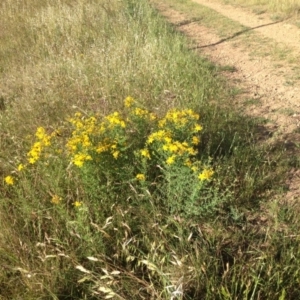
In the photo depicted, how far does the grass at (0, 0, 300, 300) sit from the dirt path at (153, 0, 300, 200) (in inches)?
11.0

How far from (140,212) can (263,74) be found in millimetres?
3997

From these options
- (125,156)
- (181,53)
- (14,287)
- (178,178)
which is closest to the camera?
(14,287)

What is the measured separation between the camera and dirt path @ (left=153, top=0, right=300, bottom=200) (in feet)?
13.9

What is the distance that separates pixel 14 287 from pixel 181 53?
4.47 m

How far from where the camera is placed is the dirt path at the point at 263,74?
13.9ft

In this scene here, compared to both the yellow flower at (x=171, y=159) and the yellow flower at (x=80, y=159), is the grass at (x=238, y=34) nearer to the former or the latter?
the yellow flower at (x=171, y=159)

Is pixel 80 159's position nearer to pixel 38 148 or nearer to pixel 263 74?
pixel 38 148

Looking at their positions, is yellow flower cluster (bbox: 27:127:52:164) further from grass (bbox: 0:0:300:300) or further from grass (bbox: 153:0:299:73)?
grass (bbox: 153:0:299:73)

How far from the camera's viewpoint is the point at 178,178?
275 centimetres

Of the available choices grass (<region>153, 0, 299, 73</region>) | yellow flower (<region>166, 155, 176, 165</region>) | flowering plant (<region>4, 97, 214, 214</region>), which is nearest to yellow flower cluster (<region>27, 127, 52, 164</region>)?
flowering plant (<region>4, 97, 214, 214</region>)

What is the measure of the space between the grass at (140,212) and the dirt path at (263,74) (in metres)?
0.28

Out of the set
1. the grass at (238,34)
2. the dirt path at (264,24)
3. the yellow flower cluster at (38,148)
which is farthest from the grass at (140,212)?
the dirt path at (264,24)

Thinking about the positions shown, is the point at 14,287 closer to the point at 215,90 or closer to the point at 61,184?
the point at 61,184

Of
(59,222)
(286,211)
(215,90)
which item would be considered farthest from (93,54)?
(286,211)
